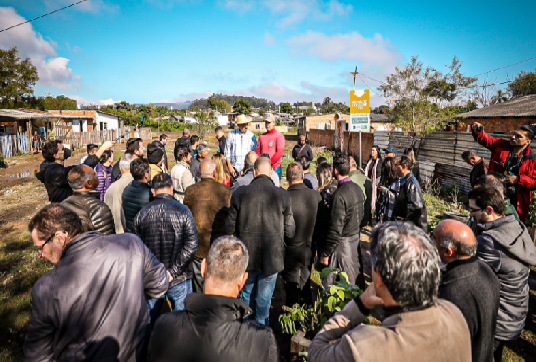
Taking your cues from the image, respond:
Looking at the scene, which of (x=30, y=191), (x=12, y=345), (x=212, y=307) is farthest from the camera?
(x=30, y=191)

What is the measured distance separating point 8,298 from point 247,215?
416cm

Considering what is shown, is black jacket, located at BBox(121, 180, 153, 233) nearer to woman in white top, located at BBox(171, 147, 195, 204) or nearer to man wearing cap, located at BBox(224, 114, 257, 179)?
woman in white top, located at BBox(171, 147, 195, 204)

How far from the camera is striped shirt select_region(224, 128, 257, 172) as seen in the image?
6.33m

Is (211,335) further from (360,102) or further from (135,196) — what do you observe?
(360,102)

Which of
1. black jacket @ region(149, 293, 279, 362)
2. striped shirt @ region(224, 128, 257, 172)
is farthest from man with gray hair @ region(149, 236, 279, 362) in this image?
striped shirt @ region(224, 128, 257, 172)

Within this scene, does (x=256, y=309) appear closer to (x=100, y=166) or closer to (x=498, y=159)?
(x=100, y=166)

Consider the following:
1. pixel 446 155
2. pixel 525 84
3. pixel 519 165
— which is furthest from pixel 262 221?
pixel 525 84

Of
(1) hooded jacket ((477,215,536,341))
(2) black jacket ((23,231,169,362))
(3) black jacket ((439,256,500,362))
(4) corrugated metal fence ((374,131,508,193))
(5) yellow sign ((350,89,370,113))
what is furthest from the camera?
(4) corrugated metal fence ((374,131,508,193))

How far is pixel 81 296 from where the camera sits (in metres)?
1.74

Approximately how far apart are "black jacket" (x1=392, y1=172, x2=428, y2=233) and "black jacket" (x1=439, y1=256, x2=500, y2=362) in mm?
2343

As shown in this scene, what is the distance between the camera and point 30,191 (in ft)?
37.1

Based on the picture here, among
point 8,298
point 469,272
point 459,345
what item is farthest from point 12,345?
point 469,272

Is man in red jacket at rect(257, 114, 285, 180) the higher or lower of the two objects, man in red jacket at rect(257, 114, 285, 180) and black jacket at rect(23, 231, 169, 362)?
the higher

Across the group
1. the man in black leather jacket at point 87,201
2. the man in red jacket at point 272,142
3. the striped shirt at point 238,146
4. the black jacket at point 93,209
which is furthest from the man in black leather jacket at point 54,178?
the man in red jacket at point 272,142
